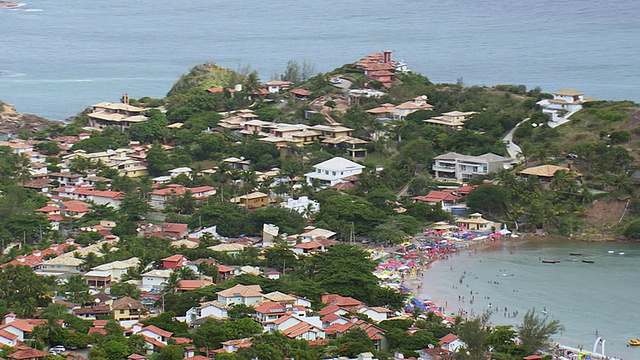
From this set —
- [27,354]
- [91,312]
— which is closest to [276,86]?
[91,312]

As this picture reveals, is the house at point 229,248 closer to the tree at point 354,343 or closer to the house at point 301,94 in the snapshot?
the tree at point 354,343

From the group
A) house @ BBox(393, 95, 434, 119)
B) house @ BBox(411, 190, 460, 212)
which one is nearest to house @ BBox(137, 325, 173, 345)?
house @ BBox(411, 190, 460, 212)

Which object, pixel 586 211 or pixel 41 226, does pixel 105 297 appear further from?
pixel 586 211

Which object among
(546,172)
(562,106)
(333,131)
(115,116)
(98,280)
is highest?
(562,106)

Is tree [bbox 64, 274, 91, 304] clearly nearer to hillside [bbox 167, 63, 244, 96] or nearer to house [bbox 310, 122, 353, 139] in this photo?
house [bbox 310, 122, 353, 139]

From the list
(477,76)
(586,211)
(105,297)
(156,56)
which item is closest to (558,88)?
(477,76)

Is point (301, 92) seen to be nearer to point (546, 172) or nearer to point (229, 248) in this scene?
point (546, 172)

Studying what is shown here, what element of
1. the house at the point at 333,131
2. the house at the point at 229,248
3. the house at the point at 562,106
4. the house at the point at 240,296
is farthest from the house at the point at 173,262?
the house at the point at 562,106
